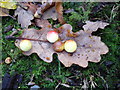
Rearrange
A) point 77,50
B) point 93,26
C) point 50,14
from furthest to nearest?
point 50,14 < point 93,26 < point 77,50

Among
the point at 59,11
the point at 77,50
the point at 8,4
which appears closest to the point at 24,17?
the point at 8,4

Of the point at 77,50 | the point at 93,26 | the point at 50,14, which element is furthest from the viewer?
the point at 50,14

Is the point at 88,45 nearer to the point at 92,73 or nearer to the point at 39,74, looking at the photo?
the point at 92,73

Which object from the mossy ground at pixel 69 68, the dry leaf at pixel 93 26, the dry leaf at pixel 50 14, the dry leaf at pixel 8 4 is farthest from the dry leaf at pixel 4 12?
the dry leaf at pixel 93 26

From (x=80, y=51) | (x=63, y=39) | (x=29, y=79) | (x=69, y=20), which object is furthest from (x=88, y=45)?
(x=29, y=79)

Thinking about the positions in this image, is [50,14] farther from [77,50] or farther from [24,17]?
[77,50]

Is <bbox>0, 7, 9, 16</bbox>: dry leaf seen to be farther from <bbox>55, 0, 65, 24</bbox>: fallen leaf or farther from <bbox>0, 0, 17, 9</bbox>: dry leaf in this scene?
<bbox>55, 0, 65, 24</bbox>: fallen leaf

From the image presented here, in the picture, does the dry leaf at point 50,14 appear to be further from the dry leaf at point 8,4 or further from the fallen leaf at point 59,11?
the dry leaf at point 8,4

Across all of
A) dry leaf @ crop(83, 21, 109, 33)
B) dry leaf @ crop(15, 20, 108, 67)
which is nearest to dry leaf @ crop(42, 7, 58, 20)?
dry leaf @ crop(15, 20, 108, 67)
